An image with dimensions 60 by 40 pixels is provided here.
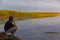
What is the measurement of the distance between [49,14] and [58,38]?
1.61 ft

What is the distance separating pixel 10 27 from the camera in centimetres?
253

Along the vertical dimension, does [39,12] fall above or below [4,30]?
above

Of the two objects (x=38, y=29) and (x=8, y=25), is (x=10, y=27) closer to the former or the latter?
(x=8, y=25)

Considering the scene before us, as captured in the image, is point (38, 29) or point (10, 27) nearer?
point (10, 27)

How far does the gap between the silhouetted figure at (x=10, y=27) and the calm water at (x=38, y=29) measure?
0.12 m

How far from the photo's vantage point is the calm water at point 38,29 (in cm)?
265

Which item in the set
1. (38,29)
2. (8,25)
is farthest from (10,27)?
(38,29)

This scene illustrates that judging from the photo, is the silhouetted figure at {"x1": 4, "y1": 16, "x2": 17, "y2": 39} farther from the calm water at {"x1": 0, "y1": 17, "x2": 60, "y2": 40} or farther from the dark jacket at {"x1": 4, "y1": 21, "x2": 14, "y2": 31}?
the calm water at {"x1": 0, "y1": 17, "x2": 60, "y2": 40}

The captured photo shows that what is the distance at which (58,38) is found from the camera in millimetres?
2711

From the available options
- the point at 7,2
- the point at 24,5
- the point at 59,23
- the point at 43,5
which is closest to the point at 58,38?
the point at 59,23

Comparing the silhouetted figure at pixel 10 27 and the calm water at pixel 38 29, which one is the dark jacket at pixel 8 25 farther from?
the calm water at pixel 38 29

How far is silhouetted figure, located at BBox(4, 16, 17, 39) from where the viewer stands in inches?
98.9

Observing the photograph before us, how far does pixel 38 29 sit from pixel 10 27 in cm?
52

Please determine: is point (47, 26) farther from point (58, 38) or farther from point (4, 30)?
point (4, 30)
